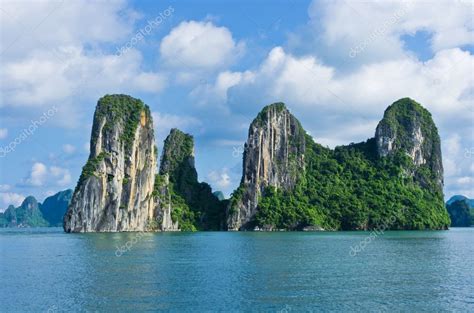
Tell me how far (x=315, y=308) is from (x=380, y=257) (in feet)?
88.8

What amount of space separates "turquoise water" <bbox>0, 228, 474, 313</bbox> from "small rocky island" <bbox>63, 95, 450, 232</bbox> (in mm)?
59209

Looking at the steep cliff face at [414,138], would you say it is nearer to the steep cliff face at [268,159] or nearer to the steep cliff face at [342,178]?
the steep cliff face at [342,178]

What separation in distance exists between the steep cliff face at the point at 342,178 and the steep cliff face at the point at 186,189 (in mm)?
10327

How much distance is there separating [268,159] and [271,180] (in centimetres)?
525

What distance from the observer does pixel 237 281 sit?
39.1 meters

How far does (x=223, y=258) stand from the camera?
5481cm

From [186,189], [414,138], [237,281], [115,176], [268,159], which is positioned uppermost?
[414,138]

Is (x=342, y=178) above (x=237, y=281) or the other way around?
above

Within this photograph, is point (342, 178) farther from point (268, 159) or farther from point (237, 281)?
point (237, 281)

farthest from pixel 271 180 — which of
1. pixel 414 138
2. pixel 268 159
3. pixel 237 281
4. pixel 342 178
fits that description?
pixel 237 281

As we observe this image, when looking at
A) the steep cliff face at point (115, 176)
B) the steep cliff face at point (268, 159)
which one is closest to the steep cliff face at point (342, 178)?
the steep cliff face at point (268, 159)

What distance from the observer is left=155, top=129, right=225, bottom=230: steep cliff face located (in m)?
137

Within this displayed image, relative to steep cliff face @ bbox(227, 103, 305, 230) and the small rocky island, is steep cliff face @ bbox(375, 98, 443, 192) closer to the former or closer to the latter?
the small rocky island

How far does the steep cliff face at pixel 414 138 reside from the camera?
484ft
